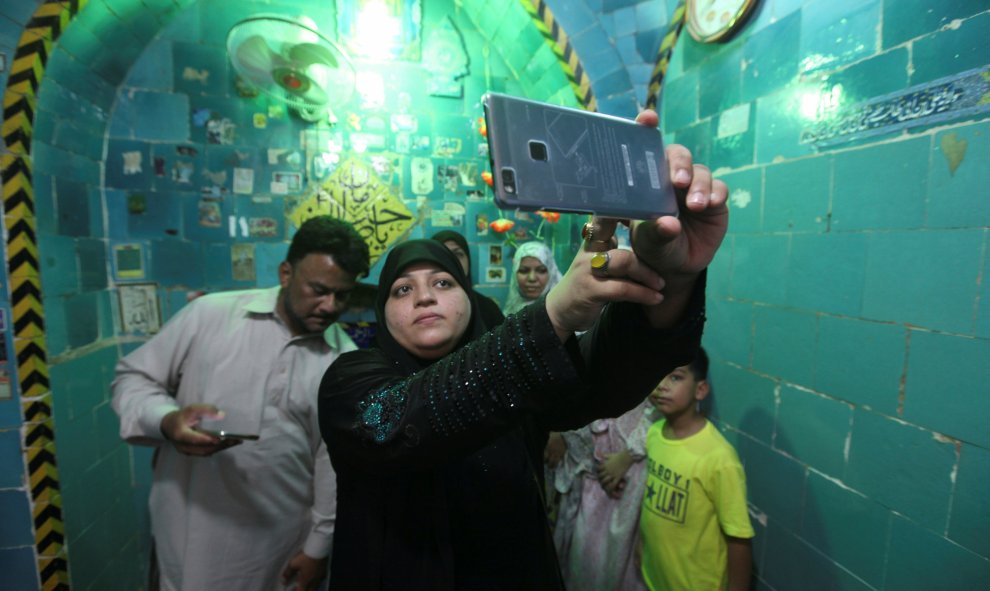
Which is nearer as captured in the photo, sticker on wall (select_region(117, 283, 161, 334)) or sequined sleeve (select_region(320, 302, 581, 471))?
sequined sleeve (select_region(320, 302, 581, 471))

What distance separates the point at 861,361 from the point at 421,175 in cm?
255

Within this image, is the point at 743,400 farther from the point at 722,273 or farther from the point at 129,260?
the point at 129,260

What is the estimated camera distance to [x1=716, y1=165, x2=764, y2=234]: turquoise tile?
1.75 meters

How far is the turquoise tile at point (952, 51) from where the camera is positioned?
1096 millimetres

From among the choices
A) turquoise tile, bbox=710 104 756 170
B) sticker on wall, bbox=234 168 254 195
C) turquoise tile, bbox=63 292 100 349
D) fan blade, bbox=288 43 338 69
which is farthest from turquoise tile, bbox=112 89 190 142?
turquoise tile, bbox=710 104 756 170

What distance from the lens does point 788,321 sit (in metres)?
1.63

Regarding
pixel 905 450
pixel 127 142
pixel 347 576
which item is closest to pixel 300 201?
pixel 127 142

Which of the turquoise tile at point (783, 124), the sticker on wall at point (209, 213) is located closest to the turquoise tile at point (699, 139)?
the turquoise tile at point (783, 124)

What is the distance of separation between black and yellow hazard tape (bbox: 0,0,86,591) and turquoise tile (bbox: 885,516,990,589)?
3.31 meters

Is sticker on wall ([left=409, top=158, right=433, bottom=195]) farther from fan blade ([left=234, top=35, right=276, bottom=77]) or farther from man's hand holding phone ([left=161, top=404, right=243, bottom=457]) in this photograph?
man's hand holding phone ([left=161, top=404, right=243, bottom=457])

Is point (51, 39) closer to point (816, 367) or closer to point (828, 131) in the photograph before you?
point (828, 131)

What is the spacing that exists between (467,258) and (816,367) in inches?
75.3

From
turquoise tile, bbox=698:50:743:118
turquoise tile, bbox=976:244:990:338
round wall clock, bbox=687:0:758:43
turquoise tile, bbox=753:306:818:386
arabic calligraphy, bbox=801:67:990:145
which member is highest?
round wall clock, bbox=687:0:758:43

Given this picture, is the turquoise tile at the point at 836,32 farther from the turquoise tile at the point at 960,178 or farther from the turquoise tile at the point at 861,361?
the turquoise tile at the point at 861,361
